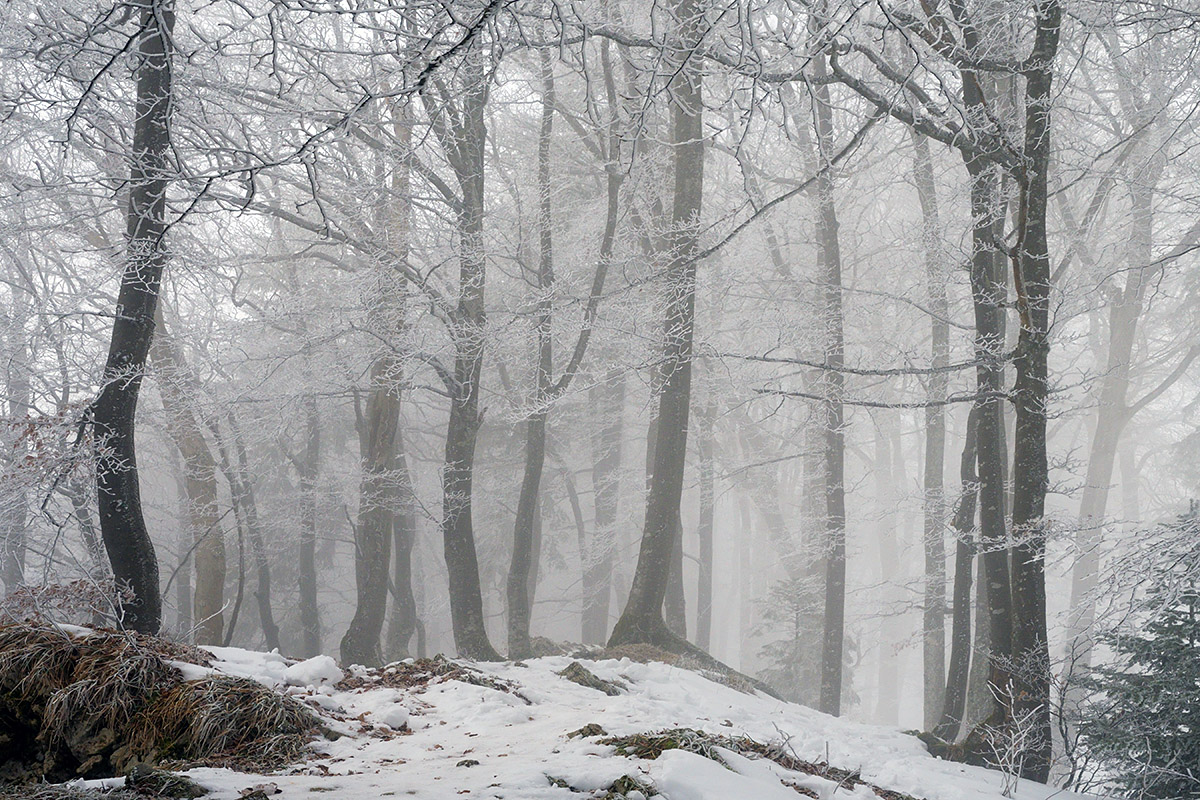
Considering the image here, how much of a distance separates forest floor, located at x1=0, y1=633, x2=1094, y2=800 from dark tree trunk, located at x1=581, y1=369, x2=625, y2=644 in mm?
11480

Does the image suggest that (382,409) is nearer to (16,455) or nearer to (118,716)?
(16,455)

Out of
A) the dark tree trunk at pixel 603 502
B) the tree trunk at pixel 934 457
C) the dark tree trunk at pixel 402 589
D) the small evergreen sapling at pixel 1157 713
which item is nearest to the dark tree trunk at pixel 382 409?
the dark tree trunk at pixel 402 589

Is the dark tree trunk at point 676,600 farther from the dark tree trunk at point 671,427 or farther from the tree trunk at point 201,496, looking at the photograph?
the tree trunk at point 201,496

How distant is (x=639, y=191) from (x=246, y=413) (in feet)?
25.3

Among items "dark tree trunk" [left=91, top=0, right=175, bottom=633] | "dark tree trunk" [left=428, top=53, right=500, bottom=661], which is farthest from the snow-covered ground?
"dark tree trunk" [left=428, top=53, right=500, bottom=661]

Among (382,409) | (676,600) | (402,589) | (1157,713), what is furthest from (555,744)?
(402,589)

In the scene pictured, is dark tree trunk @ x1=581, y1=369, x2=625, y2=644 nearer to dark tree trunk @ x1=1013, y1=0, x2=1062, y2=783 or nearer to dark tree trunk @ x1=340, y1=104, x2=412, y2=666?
dark tree trunk @ x1=340, y1=104, x2=412, y2=666

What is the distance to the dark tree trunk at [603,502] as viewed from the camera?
18.2 metres

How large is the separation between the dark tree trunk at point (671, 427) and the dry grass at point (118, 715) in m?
5.46

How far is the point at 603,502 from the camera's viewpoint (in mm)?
19922

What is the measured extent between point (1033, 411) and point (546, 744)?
4.93 metres

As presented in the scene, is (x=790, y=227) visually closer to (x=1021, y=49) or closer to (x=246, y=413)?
(x=1021, y=49)

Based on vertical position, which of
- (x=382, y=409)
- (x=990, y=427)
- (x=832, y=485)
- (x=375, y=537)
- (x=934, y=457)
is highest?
(x=382, y=409)

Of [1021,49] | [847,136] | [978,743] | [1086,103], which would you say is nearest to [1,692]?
[978,743]
